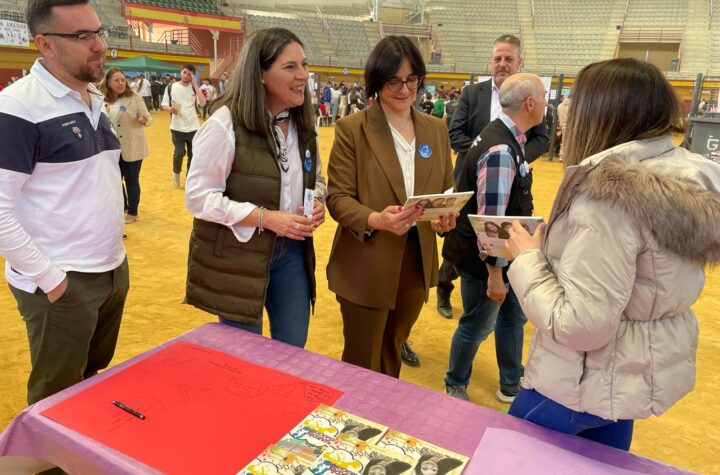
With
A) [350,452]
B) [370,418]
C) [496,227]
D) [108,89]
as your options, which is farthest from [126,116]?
[350,452]

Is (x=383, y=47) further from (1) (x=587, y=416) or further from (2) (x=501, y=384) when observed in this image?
(2) (x=501, y=384)

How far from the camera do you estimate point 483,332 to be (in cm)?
255

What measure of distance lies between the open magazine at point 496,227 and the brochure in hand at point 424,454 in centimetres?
69

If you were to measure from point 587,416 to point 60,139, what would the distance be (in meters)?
1.61

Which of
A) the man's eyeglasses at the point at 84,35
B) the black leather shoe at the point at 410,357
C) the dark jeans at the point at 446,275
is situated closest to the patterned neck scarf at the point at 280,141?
the man's eyeglasses at the point at 84,35

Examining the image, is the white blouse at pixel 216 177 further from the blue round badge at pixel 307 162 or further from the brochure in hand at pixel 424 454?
the brochure in hand at pixel 424 454

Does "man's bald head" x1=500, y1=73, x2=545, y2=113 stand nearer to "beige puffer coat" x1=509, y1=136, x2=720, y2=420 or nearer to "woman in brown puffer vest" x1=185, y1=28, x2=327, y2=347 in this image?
"woman in brown puffer vest" x1=185, y1=28, x2=327, y2=347

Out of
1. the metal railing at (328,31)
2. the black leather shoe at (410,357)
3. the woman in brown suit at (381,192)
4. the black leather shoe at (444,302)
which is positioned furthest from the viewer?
the metal railing at (328,31)

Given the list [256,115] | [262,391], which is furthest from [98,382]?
[256,115]

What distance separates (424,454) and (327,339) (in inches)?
92.4

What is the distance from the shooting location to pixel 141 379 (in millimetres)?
1344

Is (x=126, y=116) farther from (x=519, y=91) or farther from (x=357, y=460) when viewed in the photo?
(x=357, y=460)

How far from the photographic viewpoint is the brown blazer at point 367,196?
2027 millimetres

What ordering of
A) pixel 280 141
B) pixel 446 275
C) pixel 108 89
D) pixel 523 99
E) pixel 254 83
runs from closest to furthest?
pixel 254 83, pixel 280 141, pixel 523 99, pixel 446 275, pixel 108 89
